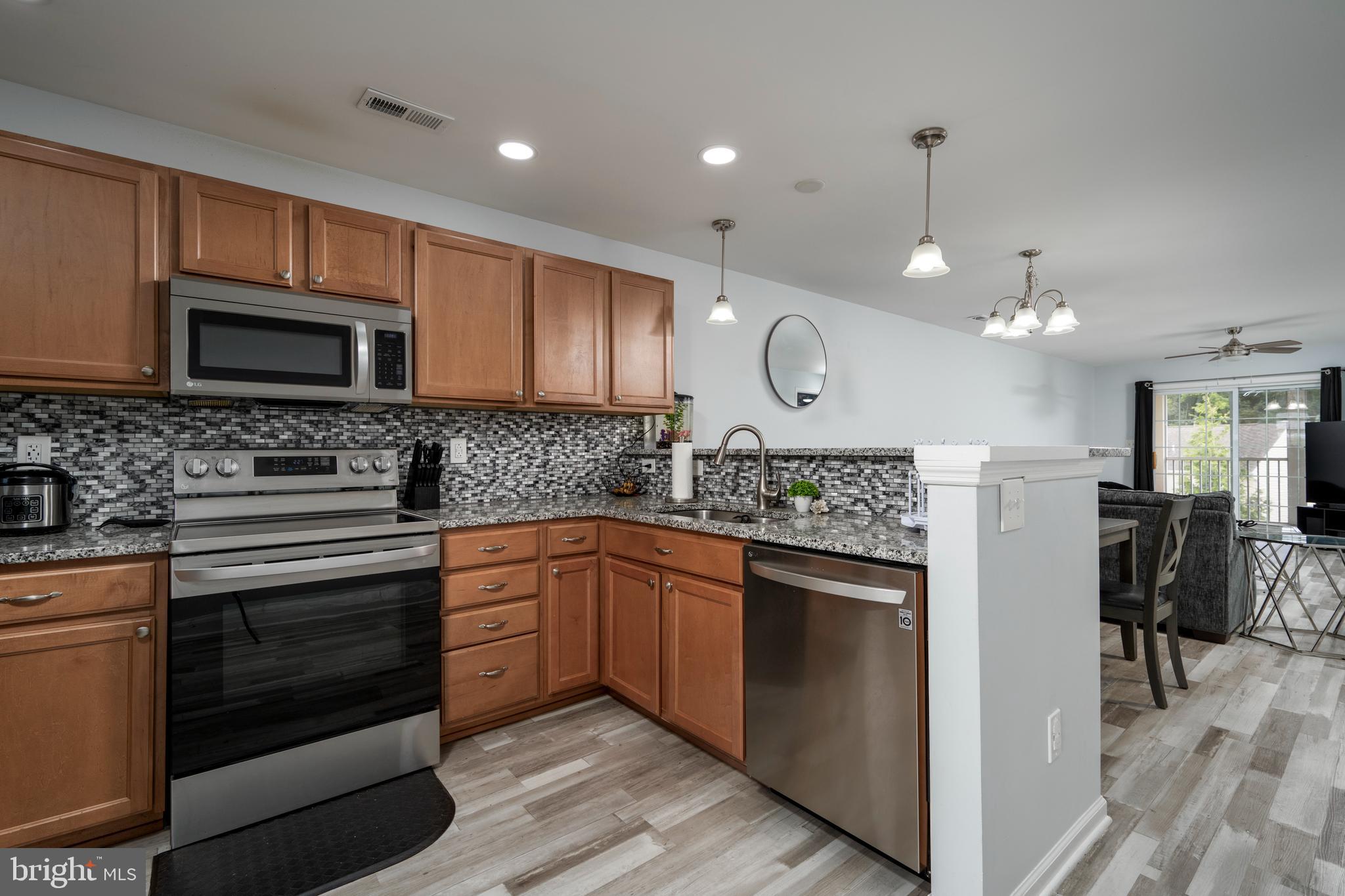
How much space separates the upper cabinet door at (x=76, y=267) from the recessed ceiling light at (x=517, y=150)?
120cm

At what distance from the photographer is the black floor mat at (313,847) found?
5.48 ft

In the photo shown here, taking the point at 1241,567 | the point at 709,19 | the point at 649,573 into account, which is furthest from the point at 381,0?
the point at 1241,567

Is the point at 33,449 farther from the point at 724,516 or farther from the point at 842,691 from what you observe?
the point at 842,691

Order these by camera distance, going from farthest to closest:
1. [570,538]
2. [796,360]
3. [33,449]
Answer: [796,360] → [570,538] → [33,449]

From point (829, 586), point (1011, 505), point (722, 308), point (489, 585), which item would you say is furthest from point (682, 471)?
point (1011, 505)

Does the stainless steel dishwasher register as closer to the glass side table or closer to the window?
the glass side table

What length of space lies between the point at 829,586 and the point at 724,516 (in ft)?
3.41

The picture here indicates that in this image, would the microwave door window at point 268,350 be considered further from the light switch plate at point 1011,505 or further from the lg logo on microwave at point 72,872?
the light switch plate at point 1011,505

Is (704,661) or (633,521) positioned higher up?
(633,521)

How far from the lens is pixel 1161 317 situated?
5.62 m

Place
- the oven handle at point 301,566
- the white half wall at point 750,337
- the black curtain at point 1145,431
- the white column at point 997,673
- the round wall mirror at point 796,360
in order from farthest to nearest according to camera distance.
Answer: the black curtain at point 1145,431 → the round wall mirror at point 796,360 → the white half wall at point 750,337 → the oven handle at point 301,566 → the white column at point 997,673

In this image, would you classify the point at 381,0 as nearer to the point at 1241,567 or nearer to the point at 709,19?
the point at 709,19

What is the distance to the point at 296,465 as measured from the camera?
8.30 ft

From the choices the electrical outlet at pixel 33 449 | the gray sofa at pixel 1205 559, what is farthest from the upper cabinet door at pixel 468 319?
the gray sofa at pixel 1205 559
